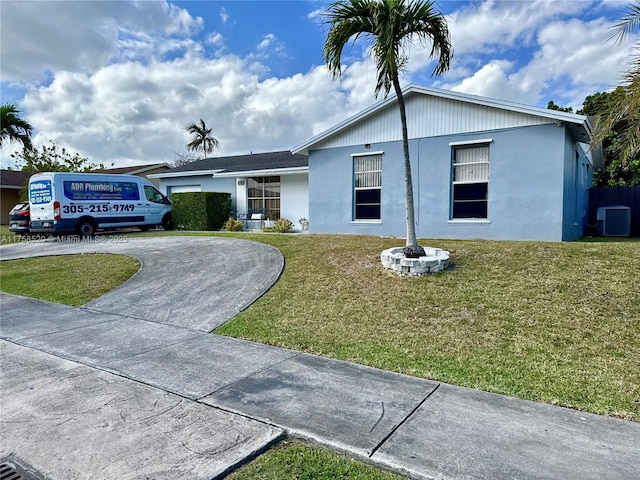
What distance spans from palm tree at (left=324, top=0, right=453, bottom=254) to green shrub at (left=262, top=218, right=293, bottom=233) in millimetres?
9316

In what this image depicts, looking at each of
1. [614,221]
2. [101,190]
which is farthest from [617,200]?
[101,190]

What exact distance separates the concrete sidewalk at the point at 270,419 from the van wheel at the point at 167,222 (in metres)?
13.9

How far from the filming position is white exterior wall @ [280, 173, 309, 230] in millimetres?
17062

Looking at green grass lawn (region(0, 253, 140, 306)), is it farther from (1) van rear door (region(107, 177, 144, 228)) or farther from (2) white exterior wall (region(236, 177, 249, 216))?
(2) white exterior wall (region(236, 177, 249, 216))

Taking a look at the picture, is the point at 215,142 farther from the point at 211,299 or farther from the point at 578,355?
the point at 578,355

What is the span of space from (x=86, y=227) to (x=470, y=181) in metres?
14.3

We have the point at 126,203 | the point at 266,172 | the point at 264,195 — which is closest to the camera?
the point at 126,203

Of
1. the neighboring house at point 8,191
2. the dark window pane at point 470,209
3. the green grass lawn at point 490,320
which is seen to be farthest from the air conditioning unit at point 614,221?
the neighboring house at point 8,191

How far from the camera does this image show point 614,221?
1416 cm

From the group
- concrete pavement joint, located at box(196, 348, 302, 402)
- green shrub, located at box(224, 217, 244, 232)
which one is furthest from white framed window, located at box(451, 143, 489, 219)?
green shrub, located at box(224, 217, 244, 232)

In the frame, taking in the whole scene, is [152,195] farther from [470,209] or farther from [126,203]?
[470,209]

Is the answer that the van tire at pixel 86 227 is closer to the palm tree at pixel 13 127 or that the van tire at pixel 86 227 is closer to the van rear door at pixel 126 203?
the van rear door at pixel 126 203

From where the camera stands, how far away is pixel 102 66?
48.5 ft

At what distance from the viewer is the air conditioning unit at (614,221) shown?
13883 mm
